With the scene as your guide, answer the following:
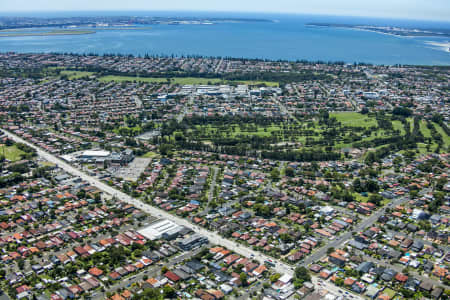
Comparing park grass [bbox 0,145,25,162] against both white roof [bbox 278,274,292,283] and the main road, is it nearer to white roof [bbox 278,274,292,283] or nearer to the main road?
the main road

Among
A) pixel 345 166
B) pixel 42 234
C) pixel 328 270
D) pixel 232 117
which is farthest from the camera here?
pixel 232 117

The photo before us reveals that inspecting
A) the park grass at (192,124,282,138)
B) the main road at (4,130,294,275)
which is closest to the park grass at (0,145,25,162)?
the main road at (4,130,294,275)

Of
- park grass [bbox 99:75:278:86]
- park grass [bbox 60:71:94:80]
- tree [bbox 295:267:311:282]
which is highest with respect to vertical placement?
park grass [bbox 60:71:94:80]

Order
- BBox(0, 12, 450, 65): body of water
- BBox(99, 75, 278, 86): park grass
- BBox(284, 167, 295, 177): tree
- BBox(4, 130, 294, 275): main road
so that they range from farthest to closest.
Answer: BBox(0, 12, 450, 65): body of water, BBox(99, 75, 278, 86): park grass, BBox(284, 167, 295, 177): tree, BBox(4, 130, 294, 275): main road

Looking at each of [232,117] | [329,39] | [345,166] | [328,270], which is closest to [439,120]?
[345,166]

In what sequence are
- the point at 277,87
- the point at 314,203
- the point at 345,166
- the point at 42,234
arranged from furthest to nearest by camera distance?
1. the point at 277,87
2. the point at 345,166
3. the point at 314,203
4. the point at 42,234

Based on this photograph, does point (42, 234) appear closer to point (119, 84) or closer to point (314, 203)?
point (314, 203)

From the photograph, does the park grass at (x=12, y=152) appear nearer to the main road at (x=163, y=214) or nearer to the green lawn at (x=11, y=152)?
the green lawn at (x=11, y=152)

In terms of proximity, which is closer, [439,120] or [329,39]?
[439,120]

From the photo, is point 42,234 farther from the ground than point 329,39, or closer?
closer
